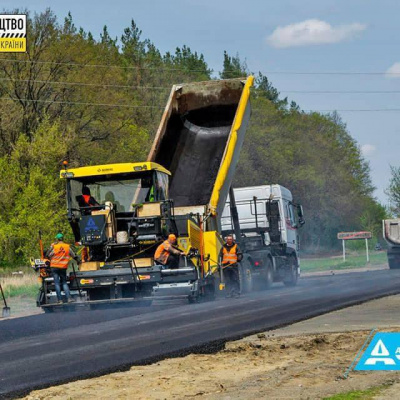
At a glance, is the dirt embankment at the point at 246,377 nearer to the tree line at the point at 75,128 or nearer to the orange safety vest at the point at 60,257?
the orange safety vest at the point at 60,257

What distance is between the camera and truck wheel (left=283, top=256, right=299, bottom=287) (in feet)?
94.8

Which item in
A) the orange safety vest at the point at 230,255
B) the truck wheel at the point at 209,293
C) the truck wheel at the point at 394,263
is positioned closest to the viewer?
the truck wheel at the point at 209,293

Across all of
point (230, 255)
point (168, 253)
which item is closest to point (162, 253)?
point (168, 253)

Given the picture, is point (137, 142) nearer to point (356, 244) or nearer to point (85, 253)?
point (85, 253)

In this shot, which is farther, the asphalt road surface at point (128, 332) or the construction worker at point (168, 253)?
the construction worker at point (168, 253)

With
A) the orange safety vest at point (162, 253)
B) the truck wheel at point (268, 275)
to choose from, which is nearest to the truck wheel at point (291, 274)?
the truck wheel at point (268, 275)

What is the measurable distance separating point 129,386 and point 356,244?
77305mm

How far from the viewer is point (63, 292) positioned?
19.2 metres

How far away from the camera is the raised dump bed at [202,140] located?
2150cm

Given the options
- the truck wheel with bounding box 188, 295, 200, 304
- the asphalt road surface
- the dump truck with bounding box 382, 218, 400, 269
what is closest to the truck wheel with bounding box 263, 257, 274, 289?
the asphalt road surface

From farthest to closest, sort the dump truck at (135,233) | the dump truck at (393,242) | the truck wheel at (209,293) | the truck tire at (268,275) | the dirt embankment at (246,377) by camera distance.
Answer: the dump truck at (393,242) < the truck tire at (268,275) < the truck wheel at (209,293) < the dump truck at (135,233) < the dirt embankment at (246,377)

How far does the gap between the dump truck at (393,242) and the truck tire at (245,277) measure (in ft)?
53.4

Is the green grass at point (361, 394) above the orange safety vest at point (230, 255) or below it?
below

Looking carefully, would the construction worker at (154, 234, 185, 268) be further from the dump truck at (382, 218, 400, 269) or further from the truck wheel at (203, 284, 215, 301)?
the dump truck at (382, 218, 400, 269)
